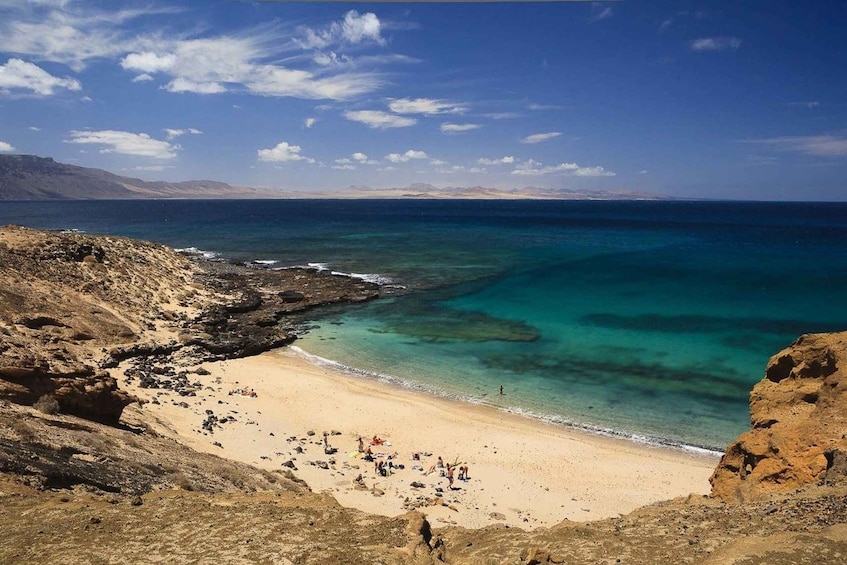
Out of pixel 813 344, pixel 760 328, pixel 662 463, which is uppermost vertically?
pixel 813 344

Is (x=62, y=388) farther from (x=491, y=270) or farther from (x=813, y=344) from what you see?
(x=491, y=270)

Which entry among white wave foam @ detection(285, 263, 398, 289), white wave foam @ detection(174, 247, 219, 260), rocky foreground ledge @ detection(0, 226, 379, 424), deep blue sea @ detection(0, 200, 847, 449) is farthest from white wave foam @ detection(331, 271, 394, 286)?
white wave foam @ detection(174, 247, 219, 260)

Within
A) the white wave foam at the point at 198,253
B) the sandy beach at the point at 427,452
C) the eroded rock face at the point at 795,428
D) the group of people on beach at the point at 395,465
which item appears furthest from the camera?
the white wave foam at the point at 198,253

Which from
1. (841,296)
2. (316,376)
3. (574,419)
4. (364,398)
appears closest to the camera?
(574,419)

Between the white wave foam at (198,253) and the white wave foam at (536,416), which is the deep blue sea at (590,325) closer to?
the white wave foam at (536,416)

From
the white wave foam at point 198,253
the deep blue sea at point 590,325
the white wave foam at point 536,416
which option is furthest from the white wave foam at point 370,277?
the white wave foam at point 536,416

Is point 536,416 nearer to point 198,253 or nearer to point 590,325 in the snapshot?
point 590,325

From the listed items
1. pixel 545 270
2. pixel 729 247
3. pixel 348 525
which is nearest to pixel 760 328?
pixel 545 270

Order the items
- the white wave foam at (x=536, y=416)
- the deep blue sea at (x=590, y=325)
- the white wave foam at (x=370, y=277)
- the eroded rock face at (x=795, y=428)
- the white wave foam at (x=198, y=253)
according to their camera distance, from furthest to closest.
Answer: the white wave foam at (x=198, y=253), the white wave foam at (x=370, y=277), the deep blue sea at (x=590, y=325), the white wave foam at (x=536, y=416), the eroded rock face at (x=795, y=428)
